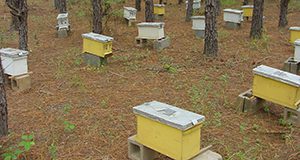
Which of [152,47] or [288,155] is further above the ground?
[152,47]

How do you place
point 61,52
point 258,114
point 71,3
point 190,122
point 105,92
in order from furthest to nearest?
1. point 71,3
2. point 61,52
3. point 105,92
4. point 258,114
5. point 190,122

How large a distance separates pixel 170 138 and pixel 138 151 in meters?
0.72

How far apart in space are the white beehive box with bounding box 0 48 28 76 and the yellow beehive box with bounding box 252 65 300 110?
390 centimetres

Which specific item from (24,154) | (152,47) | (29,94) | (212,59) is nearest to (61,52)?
(152,47)

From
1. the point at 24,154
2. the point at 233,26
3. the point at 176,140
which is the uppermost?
the point at 233,26

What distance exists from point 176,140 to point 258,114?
89.4 inches

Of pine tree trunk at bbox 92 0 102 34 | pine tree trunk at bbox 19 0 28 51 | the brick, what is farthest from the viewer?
pine tree trunk at bbox 92 0 102 34

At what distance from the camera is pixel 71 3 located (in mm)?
18734

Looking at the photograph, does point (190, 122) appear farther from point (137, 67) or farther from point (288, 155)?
point (137, 67)

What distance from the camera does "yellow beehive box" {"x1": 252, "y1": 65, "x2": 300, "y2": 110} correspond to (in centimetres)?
468

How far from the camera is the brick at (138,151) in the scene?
3.87m

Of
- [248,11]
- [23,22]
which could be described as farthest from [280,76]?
[248,11]

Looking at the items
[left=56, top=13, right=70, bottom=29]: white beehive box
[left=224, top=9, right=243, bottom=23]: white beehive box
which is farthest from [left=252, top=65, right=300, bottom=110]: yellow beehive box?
[left=56, top=13, right=70, bottom=29]: white beehive box

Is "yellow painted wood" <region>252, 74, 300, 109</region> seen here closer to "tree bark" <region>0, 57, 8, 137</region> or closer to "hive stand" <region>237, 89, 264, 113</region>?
"hive stand" <region>237, 89, 264, 113</region>
